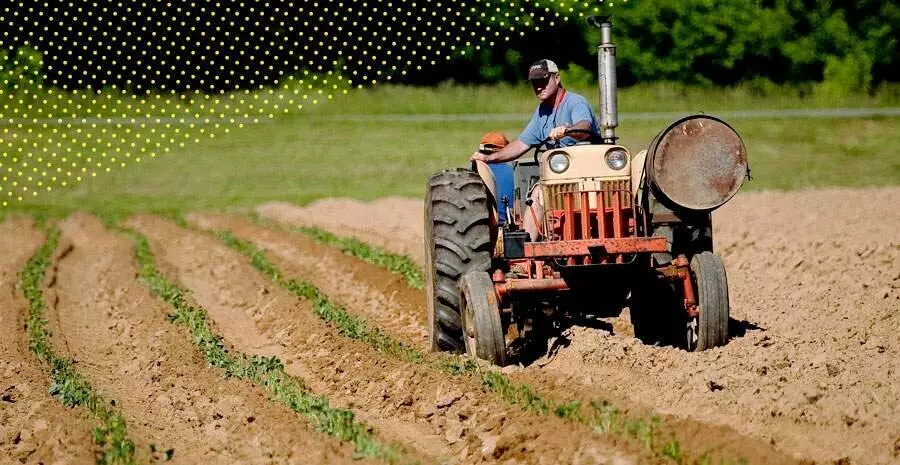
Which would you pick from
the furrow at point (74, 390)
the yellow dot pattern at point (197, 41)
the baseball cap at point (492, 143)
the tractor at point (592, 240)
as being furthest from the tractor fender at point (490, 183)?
the yellow dot pattern at point (197, 41)

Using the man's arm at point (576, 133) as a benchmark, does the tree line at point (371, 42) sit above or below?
above

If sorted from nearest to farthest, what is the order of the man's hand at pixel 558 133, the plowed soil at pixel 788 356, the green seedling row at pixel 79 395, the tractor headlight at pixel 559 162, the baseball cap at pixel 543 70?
the plowed soil at pixel 788 356 → the green seedling row at pixel 79 395 → the tractor headlight at pixel 559 162 → the man's hand at pixel 558 133 → the baseball cap at pixel 543 70

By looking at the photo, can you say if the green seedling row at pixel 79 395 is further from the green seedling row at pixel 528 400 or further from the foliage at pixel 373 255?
the foliage at pixel 373 255

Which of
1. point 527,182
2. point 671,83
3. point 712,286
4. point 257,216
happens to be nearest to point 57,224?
point 257,216

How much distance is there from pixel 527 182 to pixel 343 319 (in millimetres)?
2209

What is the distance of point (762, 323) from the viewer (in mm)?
8914

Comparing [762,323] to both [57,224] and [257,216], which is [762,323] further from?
[57,224]

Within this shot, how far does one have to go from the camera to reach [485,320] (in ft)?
24.2

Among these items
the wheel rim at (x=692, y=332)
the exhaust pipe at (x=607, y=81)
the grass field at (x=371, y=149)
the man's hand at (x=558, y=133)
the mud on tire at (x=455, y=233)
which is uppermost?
the exhaust pipe at (x=607, y=81)

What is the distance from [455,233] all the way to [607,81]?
1.39m

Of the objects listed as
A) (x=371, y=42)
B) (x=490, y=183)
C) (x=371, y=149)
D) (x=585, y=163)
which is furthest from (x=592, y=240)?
(x=371, y=149)

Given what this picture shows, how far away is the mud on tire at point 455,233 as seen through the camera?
25.7 feet

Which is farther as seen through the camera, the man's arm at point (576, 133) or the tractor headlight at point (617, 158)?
the man's arm at point (576, 133)

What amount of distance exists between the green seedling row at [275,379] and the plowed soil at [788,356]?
4.07 feet
